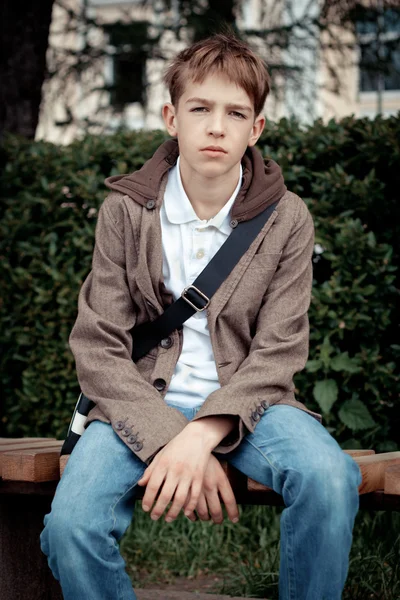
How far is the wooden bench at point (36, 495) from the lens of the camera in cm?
241

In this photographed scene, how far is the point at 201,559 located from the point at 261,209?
1.83m

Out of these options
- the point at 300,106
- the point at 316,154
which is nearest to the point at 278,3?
the point at 300,106

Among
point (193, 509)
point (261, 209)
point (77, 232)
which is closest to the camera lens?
point (193, 509)

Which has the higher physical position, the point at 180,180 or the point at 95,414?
the point at 180,180

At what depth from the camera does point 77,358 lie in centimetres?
262

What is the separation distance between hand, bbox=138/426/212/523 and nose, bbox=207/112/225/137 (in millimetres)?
903

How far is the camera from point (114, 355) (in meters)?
2.59

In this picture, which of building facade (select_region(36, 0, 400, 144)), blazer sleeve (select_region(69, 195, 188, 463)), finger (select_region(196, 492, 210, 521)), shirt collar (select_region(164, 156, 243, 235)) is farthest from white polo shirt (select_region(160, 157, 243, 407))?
building facade (select_region(36, 0, 400, 144))

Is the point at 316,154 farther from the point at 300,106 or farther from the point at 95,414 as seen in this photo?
the point at 300,106

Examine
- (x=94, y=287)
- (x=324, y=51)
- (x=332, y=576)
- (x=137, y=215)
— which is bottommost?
(x=332, y=576)

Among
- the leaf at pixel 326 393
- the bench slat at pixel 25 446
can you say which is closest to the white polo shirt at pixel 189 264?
the bench slat at pixel 25 446

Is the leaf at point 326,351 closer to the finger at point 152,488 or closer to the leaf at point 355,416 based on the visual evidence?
the leaf at point 355,416

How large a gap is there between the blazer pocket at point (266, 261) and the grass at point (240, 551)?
52.2 inches

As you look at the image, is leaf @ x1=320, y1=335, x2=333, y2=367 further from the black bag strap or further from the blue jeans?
the blue jeans
